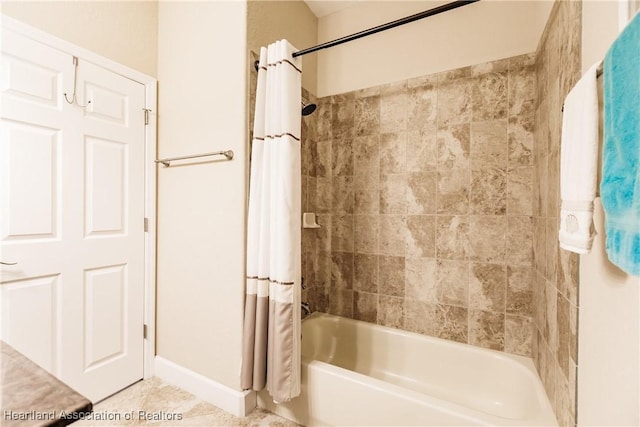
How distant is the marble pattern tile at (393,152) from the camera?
200cm

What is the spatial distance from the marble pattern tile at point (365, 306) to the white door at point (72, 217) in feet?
5.17

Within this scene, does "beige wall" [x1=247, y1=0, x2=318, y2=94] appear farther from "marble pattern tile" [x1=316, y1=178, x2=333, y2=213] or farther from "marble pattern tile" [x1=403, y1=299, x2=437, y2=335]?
"marble pattern tile" [x1=403, y1=299, x2=437, y2=335]

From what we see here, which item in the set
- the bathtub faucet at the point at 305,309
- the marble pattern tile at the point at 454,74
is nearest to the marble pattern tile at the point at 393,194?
the marble pattern tile at the point at 454,74

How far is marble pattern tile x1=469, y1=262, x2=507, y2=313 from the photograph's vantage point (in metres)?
1.71

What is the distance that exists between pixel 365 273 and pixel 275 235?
94 centimetres

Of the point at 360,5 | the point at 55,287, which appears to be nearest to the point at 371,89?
the point at 360,5

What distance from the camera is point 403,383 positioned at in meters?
1.85

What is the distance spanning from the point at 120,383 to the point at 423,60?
3017 mm

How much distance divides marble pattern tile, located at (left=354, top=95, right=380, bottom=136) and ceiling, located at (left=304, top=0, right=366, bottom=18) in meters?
0.76

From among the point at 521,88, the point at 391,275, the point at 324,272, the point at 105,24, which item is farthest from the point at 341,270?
the point at 105,24

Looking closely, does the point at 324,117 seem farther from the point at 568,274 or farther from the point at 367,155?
the point at 568,274

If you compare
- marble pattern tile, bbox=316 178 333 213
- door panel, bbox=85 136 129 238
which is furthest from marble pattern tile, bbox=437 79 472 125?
door panel, bbox=85 136 129 238

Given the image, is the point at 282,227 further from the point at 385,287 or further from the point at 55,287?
the point at 55,287

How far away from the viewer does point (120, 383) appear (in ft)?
6.06
